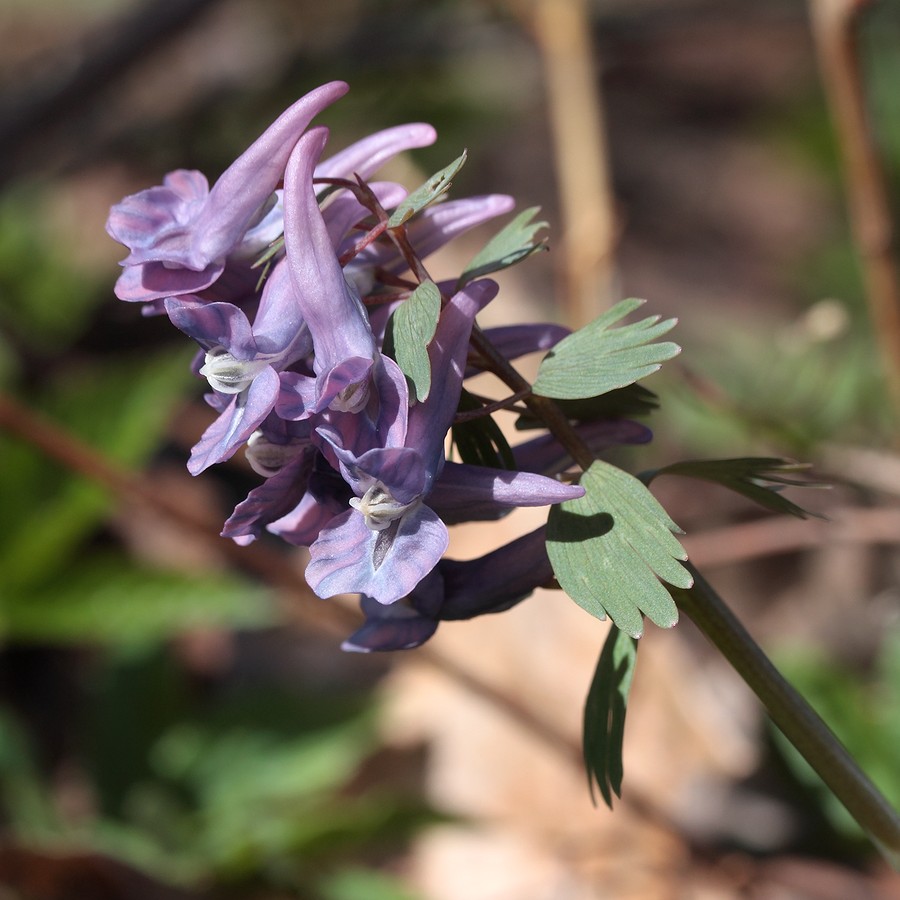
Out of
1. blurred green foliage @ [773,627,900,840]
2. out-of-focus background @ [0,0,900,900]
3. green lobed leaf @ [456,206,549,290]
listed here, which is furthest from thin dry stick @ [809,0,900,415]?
green lobed leaf @ [456,206,549,290]

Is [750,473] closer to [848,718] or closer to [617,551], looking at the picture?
[617,551]

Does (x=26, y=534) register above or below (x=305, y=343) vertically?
below

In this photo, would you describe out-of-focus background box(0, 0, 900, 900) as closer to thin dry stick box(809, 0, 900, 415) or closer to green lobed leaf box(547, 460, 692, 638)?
thin dry stick box(809, 0, 900, 415)

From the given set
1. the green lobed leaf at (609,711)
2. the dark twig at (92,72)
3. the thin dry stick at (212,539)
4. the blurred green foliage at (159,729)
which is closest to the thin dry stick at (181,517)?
the thin dry stick at (212,539)

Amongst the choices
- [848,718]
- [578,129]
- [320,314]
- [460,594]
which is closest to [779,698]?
[460,594]

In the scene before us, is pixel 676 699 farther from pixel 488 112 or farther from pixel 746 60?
pixel 746 60

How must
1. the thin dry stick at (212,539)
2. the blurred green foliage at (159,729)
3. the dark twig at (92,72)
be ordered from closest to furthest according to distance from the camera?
the thin dry stick at (212,539), the blurred green foliage at (159,729), the dark twig at (92,72)

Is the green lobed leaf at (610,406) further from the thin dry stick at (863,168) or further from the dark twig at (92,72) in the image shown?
the dark twig at (92,72)

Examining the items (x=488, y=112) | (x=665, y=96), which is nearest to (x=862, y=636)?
(x=488, y=112)
